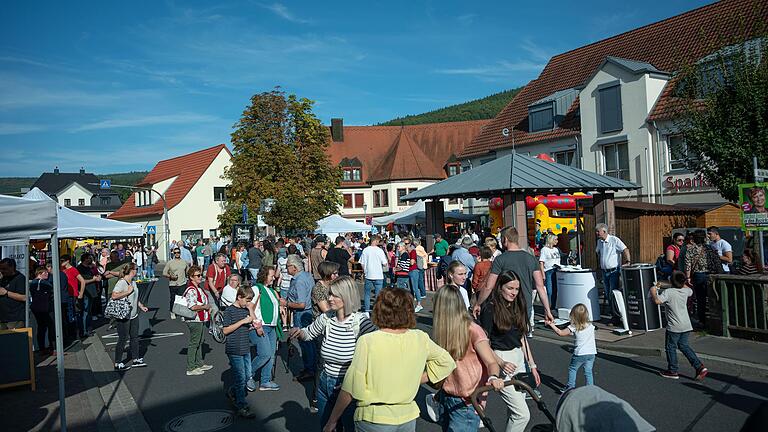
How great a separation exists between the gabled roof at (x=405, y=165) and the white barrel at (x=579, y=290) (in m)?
49.7

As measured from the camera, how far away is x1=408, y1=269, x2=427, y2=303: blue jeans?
15.7m

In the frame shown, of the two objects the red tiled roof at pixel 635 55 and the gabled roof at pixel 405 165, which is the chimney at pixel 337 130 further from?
the red tiled roof at pixel 635 55

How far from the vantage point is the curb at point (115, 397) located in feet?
23.2

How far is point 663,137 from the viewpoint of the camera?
27.3m

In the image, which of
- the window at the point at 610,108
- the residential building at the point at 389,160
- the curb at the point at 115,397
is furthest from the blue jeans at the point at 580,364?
the residential building at the point at 389,160

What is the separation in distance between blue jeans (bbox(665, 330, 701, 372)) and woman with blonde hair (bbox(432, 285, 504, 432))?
14.9 ft

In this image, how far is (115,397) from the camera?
831 cm

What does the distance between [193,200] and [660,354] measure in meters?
50.5

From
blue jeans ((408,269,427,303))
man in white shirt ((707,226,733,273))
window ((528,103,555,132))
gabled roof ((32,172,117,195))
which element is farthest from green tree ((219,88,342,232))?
gabled roof ((32,172,117,195))

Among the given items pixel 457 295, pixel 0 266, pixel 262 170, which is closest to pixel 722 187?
pixel 457 295

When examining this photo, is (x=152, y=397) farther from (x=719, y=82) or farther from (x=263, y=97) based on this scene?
(x=263, y=97)

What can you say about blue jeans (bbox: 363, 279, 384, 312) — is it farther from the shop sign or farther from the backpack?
the shop sign

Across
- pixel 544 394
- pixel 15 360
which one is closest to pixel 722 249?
pixel 544 394

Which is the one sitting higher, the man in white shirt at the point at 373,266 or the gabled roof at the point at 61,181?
the gabled roof at the point at 61,181
